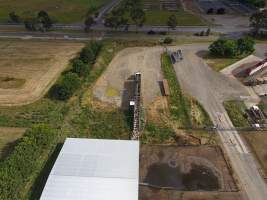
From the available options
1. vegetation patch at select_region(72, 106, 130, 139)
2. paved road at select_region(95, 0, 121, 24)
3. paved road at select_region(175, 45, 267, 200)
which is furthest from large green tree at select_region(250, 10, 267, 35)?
vegetation patch at select_region(72, 106, 130, 139)

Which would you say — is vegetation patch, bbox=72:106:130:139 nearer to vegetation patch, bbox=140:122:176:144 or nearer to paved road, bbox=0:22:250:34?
vegetation patch, bbox=140:122:176:144

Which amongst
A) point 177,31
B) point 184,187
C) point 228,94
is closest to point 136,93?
point 228,94

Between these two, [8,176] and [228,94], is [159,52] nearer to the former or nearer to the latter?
[228,94]

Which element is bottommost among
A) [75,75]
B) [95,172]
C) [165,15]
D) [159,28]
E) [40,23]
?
[95,172]

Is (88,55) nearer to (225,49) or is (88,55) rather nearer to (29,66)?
(29,66)

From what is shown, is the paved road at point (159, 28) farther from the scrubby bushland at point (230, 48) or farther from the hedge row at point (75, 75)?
the hedge row at point (75, 75)

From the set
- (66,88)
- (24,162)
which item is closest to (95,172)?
(24,162)
